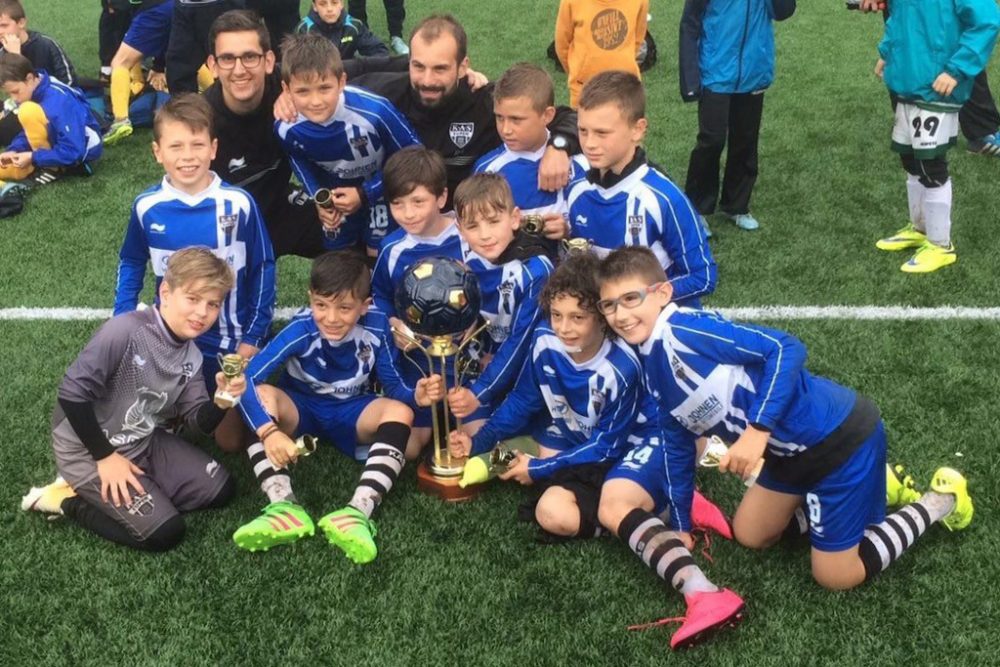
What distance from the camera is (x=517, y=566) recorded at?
3.59 meters

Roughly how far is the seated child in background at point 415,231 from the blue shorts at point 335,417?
250mm

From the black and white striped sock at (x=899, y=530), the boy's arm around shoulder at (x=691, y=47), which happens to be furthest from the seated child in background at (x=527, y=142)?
the boy's arm around shoulder at (x=691, y=47)

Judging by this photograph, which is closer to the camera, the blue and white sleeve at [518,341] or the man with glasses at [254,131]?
the blue and white sleeve at [518,341]

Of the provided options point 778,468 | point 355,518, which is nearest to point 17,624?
point 355,518

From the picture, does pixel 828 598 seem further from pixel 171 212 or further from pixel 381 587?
pixel 171 212

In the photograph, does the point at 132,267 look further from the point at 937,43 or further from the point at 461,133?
the point at 937,43

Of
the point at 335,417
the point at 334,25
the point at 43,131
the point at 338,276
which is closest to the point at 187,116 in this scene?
the point at 338,276

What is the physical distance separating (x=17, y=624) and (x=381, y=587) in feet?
4.19

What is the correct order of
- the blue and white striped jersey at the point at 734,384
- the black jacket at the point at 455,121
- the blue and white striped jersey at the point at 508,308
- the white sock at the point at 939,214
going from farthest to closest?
the white sock at the point at 939,214, the black jacket at the point at 455,121, the blue and white striped jersey at the point at 508,308, the blue and white striped jersey at the point at 734,384

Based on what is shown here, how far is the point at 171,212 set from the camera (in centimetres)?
418

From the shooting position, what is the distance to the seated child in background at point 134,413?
3.60 metres

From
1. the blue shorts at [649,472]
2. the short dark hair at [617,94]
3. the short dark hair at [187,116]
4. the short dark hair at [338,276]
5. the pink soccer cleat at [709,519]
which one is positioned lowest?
the pink soccer cleat at [709,519]

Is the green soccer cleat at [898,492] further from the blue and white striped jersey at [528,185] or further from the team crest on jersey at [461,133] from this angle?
the team crest on jersey at [461,133]

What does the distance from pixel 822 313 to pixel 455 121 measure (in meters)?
2.26
